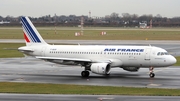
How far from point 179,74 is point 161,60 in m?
4.15

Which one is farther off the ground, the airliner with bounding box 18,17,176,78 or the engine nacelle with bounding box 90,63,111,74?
the airliner with bounding box 18,17,176,78

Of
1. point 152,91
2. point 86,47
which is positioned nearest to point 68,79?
point 86,47

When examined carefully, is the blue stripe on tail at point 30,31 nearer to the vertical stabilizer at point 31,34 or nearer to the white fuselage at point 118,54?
the vertical stabilizer at point 31,34

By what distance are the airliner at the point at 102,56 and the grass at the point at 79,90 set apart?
24.6 feet

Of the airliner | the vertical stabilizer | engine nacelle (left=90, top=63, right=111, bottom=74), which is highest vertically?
the vertical stabilizer

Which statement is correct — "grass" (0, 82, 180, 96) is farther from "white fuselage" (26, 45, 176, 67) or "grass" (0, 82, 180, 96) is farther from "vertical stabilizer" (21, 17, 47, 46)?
"vertical stabilizer" (21, 17, 47, 46)

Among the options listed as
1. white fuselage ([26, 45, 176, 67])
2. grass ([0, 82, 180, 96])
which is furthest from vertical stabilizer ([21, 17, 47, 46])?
grass ([0, 82, 180, 96])

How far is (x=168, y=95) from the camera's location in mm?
32844

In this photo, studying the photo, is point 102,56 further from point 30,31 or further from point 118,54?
point 30,31

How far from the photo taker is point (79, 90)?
118ft

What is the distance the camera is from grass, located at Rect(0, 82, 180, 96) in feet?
112

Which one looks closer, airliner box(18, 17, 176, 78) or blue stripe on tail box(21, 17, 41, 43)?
airliner box(18, 17, 176, 78)

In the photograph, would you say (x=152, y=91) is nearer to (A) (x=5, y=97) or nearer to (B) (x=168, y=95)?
(B) (x=168, y=95)

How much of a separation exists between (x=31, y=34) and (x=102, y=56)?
32.8 feet
